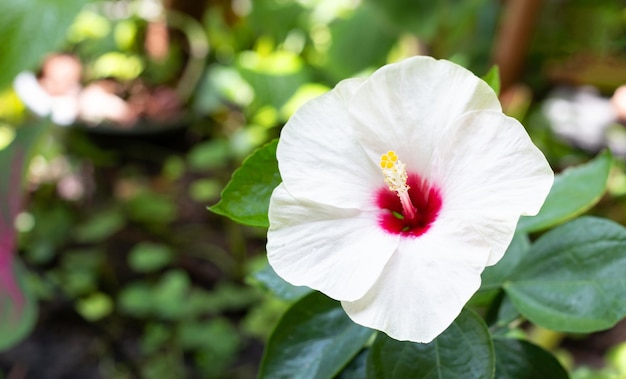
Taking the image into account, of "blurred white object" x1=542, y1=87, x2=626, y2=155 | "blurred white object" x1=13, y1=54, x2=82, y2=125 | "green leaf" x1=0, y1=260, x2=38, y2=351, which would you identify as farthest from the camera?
"blurred white object" x1=13, y1=54, x2=82, y2=125

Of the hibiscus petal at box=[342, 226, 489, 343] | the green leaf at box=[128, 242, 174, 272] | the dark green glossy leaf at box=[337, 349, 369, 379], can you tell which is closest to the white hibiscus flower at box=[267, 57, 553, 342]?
the hibiscus petal at box=[342, 226, 489, 343]

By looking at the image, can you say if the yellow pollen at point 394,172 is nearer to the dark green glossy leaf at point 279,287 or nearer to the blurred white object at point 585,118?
the dark green glossy leaf at point 279,287

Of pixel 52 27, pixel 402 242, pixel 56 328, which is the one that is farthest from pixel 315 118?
pixel 56 328

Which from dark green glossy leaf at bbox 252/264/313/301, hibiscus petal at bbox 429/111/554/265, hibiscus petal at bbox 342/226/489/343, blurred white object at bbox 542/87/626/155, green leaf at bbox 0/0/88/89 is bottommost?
blurred white object at bbox 542/87/626/155

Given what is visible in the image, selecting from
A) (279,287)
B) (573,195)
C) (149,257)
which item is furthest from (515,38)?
(279,287)

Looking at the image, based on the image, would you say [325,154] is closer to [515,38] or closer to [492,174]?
[492,174]

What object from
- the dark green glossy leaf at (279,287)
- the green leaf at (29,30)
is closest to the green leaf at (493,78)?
the dark green glossy leaf at (279,287)

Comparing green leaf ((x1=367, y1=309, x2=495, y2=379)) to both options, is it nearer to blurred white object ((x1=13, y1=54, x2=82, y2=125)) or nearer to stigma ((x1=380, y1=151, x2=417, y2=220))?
stigma ((x1=380, y1=151, x2=417, y2=220))
